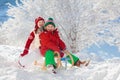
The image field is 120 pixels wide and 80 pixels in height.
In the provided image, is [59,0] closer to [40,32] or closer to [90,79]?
[40,32]

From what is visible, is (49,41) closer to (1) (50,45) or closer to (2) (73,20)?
(1) (50,45)

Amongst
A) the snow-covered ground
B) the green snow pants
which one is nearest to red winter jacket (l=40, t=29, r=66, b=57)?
the green snow pants

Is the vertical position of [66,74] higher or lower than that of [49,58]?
lower

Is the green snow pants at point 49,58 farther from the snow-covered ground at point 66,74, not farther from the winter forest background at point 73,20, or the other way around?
the winter forest background at point 73,20

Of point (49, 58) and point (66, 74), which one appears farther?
point (49, 58)

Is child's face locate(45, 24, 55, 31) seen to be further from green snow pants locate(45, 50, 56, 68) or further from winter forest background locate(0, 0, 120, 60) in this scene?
winter forest background locate(0, 0, 120, 60)

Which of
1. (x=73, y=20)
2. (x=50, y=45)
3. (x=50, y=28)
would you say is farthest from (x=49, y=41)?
(x=73, y=20)

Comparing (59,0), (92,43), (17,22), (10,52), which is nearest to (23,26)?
(17,22)

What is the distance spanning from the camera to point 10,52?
9.24m

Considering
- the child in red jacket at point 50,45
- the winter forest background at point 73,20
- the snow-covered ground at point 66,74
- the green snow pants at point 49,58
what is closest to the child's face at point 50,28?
the child in red jacket at point 50,45

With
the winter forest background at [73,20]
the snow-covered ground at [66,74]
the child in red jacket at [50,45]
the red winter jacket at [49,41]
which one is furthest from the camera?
the winter forest background at [73,20]

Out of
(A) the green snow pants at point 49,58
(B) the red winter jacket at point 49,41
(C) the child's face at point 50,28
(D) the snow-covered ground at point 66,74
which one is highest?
(C) the child's face at point 50,28

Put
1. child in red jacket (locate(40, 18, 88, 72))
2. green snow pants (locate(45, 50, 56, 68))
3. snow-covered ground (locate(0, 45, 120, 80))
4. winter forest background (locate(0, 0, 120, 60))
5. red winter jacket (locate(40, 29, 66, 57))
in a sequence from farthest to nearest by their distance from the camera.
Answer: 1. winter forest background (locate(0, 0, 120, 60))
2. red winter jacket (locate(40, 29, 66, 57))
3. child in red jacket (locate(40, 18, 88, 72))
4. green snow pants (locate(45, 50, 56, 68))
5. snow-covered ground (locate(0, 45, 120, 80))

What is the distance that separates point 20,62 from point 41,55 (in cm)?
49
